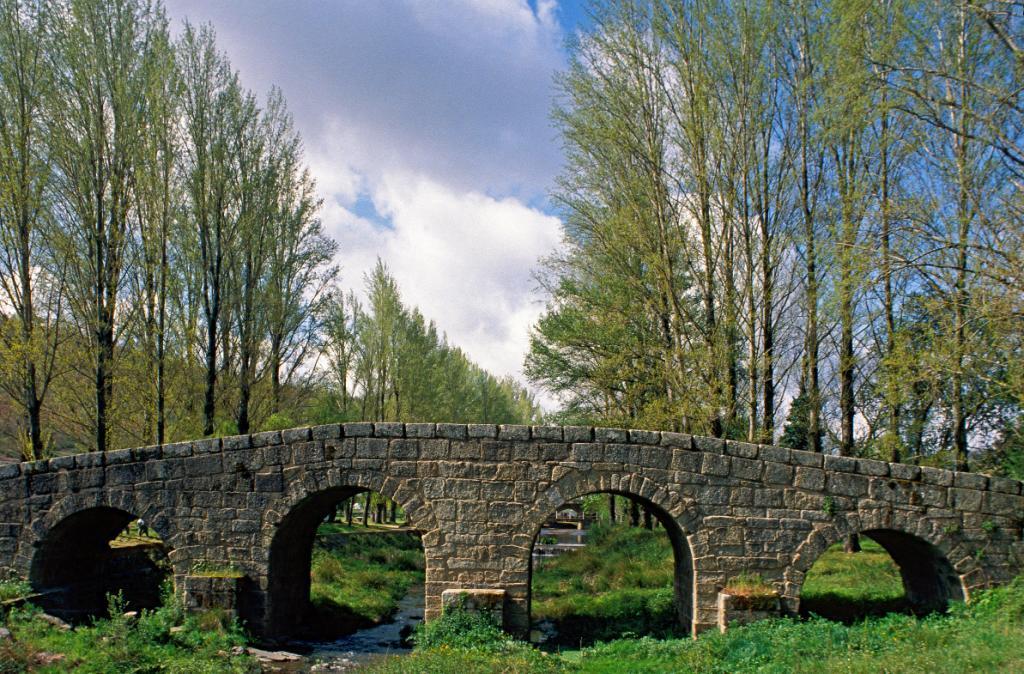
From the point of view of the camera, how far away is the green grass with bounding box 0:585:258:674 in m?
8.15

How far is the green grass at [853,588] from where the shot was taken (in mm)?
11427

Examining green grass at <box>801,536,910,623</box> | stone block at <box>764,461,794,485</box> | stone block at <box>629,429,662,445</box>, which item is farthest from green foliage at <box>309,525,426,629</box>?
green grass at <box>801,536,910,623</box>

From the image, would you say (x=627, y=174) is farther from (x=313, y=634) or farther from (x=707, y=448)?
(x=313, y=634)

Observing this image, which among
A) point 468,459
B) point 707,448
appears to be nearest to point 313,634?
point 468,459

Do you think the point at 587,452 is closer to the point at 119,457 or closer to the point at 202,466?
the point at 202,466

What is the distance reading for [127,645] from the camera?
859 cm

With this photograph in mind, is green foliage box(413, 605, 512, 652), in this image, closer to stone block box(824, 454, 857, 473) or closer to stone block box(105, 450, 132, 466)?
stone block box(824, 454, 857, 473)

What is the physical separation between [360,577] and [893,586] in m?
11.3

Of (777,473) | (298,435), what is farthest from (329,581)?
(777,473)

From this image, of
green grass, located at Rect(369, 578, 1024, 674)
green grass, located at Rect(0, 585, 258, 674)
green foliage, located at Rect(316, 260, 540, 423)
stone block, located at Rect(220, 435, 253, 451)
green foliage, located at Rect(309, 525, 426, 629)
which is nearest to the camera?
green grass, located at Rect(369, 578, 1024, 674)

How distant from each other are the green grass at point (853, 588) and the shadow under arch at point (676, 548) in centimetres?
175

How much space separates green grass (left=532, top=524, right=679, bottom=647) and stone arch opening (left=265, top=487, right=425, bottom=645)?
288cm

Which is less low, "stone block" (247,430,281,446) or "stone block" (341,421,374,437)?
"stone block" (341,421,374,437)

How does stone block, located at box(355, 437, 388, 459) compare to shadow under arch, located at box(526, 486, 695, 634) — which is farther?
stone block, located at box(355, 437, 388, 459)
